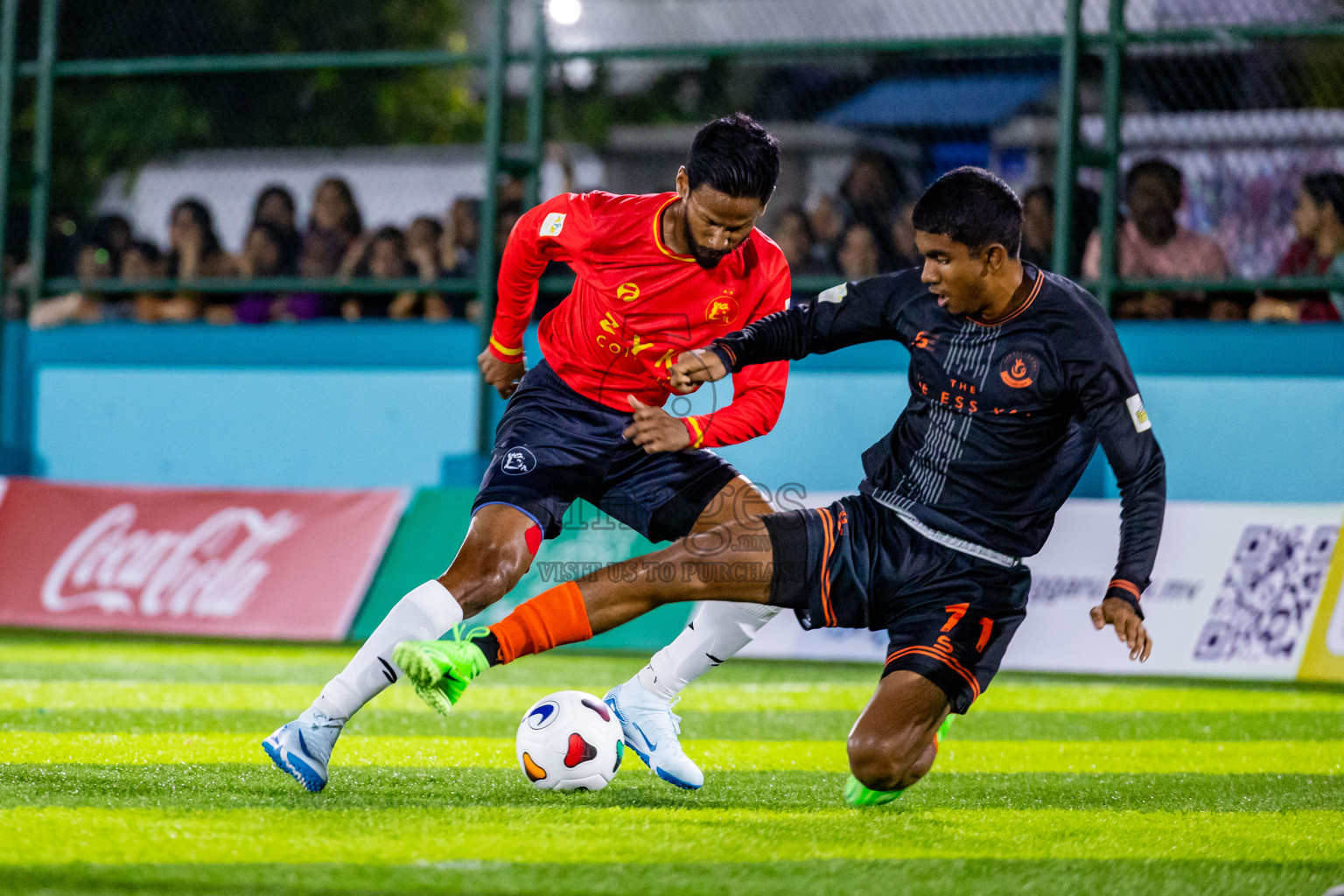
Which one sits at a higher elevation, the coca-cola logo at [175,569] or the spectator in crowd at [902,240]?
the spectator in crowd at [902,240]

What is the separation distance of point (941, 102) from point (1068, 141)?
223 cm

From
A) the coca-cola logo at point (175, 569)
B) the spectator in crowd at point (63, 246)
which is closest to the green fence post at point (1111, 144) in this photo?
the coca-cola logo at point (175, 569)

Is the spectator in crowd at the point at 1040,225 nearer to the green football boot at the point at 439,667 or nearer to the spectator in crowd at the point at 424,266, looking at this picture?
the spectator in crowd at the point at 424,266

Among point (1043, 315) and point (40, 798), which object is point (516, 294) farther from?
point (40, 798)

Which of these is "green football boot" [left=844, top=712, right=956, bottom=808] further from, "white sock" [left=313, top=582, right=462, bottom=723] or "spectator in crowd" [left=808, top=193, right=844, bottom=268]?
"spectator in crowd" [left=808, top=193, right=844, bottom=268]

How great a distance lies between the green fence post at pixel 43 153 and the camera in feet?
38.1

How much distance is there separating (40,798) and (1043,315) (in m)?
2.95

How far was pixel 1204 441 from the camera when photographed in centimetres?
935

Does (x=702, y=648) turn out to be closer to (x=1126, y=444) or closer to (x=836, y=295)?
(x=836, y=295)

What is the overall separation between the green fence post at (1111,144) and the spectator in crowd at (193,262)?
6.18m

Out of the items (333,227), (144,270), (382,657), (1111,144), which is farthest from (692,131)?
(382,657)

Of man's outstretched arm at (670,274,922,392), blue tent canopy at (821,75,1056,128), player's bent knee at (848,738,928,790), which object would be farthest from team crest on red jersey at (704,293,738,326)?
blue tent canopy at (821,75,1056,128)

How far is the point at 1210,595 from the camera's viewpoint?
8.36 m

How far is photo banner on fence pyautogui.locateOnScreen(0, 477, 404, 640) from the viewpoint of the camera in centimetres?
958
